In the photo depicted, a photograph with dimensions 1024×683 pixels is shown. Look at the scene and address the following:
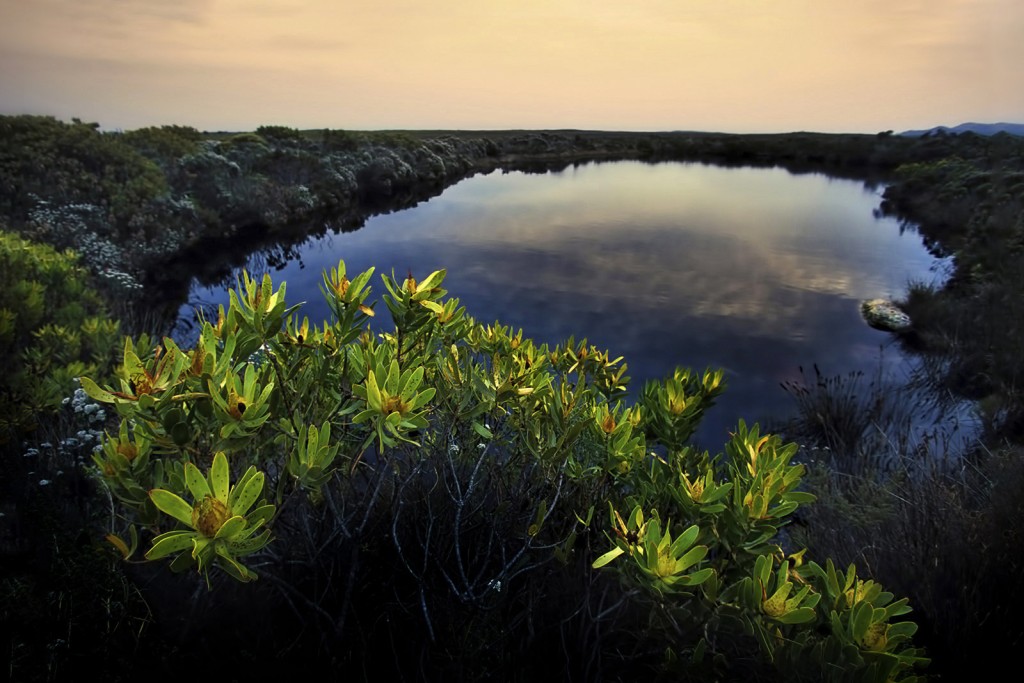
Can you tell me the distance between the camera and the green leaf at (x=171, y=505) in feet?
4.27

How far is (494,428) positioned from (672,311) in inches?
325

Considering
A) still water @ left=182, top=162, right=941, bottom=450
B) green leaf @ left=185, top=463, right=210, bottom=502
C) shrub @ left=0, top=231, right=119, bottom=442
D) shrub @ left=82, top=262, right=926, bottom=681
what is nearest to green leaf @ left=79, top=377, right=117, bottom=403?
shrub @ left=82, top=262, right=926, bottom=681

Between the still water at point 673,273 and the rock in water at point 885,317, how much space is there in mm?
270

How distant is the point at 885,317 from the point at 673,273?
422cm

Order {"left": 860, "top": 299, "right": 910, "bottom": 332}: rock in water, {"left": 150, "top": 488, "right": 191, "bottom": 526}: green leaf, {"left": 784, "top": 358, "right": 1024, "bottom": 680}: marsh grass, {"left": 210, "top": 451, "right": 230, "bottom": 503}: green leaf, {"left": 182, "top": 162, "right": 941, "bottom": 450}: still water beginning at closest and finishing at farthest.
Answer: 1. {"left": 150, "top": 488, "right": 191, "bottom": 526}: green leaf
2. {"left": 210, "top": 451, "right": 230, "bottom": 503}: green leaf
3. {"left": 784, "top": 358, "right": 1024, "bottom": 680}: marsh grass
4. {"left": 182, "top": 162, "right": 941, "bottom": 450}: still water
5. {"left": 860, "top": 299, "right": 910, "bottom": 332}: rock in water

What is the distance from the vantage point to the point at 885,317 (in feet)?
33.0

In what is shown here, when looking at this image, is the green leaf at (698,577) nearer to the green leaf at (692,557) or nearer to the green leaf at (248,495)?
the green leaf at (692,557)

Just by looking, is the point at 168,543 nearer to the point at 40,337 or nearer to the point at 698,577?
the point at 698,577

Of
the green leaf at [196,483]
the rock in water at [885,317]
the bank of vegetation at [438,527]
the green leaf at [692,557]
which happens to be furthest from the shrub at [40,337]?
the rock in water at [885,317]

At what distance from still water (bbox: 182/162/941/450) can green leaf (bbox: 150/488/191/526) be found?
3394 millimetres

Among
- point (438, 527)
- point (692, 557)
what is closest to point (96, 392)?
point (438, 527)

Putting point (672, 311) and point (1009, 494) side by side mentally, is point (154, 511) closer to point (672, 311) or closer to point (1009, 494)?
point (1009, 494)

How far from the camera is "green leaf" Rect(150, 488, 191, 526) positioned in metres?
1.30

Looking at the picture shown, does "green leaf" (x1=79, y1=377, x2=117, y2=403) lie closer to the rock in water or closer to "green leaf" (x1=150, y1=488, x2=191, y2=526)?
"green leaf" (x1=150, y1=488, x2=191, y2=526)
